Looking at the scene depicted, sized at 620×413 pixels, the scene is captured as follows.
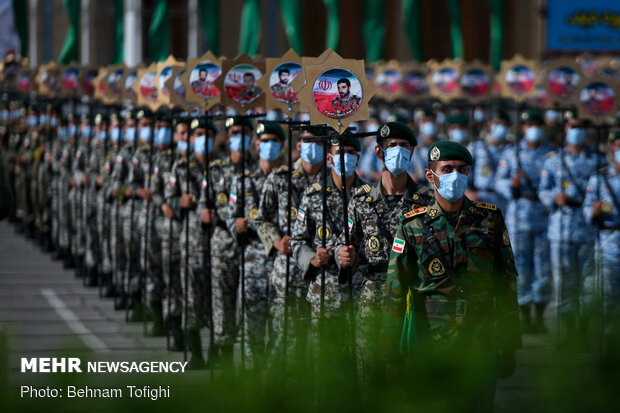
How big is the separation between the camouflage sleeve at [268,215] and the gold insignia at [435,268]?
280 cm

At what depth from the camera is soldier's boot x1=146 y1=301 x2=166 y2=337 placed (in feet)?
36.8

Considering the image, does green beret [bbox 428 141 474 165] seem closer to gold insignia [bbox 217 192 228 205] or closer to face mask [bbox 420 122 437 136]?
gold insignia [bbox 217 192 228 205]

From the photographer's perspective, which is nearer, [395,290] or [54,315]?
[395,290]

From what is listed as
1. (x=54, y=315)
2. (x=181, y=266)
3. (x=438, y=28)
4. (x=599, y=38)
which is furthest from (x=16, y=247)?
(x=438, y=28)

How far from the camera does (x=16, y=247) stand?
1983 cm

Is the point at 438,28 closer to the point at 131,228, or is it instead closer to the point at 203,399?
the point at 131,228

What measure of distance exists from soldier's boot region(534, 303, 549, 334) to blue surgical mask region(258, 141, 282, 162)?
3.41m

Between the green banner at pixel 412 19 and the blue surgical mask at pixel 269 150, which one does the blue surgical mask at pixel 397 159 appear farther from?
the green banner at pixel 412 19

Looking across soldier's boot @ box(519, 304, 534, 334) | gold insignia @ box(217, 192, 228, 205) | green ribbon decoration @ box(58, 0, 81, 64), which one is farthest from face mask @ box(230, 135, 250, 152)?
green ribbon decoration @ box(58, 0, 81, 64)

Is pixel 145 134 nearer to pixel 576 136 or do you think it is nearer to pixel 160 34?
pixel 576 136

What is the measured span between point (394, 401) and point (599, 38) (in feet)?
99.3

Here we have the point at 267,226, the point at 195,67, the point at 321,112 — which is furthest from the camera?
the point at 195,67

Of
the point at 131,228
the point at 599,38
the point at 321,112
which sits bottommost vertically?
the point at 131,228

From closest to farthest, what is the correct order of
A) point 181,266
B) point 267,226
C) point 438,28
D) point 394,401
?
point 394,401, point 267,226, point 181,266, point 438,28
